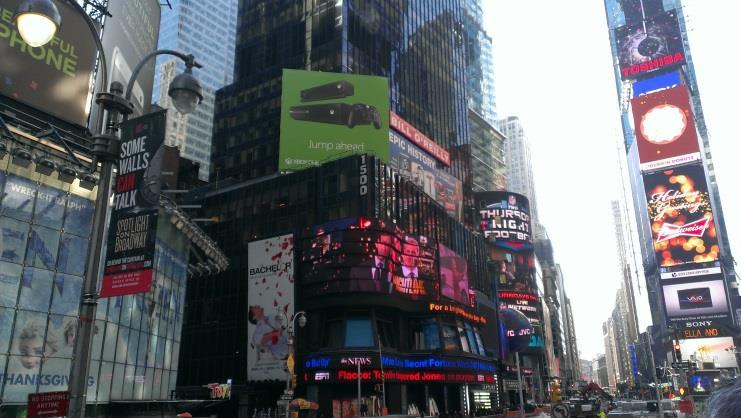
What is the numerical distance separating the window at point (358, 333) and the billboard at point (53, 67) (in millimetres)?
35624

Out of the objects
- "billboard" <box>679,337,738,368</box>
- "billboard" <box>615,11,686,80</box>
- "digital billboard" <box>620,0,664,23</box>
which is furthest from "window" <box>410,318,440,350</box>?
"digital billboard" <box>620,0,664,23</box>

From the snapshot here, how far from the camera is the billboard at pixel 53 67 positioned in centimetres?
2739

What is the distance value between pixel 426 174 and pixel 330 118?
69.0 feet

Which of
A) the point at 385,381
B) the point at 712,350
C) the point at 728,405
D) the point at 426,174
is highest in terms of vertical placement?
the point at 426,174

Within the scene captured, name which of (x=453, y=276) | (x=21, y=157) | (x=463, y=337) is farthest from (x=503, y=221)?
(x=21, y=157)

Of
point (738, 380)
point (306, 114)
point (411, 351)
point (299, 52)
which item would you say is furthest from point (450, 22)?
point (738, 380)

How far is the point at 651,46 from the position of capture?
151000 millimetres

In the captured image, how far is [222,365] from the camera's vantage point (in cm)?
6919

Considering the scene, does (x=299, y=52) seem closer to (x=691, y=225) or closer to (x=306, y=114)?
(x=306, y=114)

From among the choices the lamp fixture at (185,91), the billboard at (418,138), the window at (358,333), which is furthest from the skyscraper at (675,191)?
the lamp fixture at (185,91)

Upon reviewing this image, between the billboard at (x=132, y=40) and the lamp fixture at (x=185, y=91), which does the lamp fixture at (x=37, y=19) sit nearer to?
the lamp fixture at (x=185, y=91)

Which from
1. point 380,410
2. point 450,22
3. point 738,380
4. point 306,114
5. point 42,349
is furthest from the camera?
point 450,22

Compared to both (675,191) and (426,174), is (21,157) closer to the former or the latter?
(426,174)

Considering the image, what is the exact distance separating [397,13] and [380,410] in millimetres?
67544
